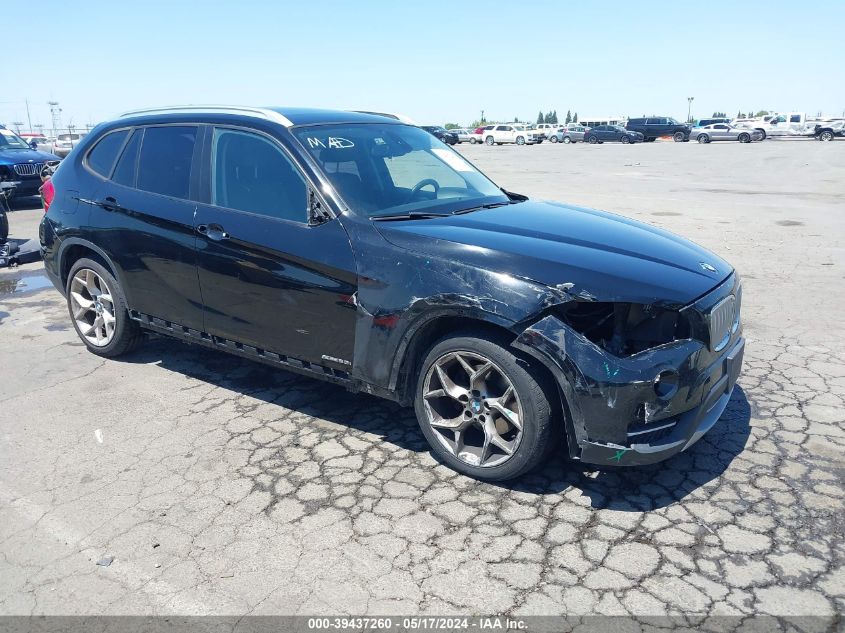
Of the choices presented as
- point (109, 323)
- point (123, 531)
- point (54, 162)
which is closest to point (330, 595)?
point (123, 531)

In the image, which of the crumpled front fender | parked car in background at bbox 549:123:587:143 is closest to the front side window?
the crumpled front fender

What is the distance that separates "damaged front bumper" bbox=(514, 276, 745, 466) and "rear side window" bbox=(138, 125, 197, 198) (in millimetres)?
2722

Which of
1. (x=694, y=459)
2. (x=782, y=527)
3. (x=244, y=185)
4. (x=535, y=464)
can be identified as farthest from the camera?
(x=244, y=185)

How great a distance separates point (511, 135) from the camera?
57.6 m

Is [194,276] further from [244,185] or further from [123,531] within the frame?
[123,531]

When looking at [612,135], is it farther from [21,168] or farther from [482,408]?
[482,408]

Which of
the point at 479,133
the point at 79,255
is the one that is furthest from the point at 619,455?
the point at 479,133

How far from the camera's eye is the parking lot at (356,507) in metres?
2.84

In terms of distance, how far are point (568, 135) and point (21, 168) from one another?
48954 millimetres

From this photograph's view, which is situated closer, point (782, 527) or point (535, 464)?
point (782, 527)

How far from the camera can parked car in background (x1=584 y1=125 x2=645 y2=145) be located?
51688 mm

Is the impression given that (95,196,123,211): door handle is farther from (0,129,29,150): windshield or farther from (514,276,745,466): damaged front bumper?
(0,129,29,150): windshield

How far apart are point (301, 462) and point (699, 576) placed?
2122 millimetres

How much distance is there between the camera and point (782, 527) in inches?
127
